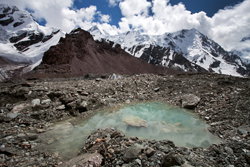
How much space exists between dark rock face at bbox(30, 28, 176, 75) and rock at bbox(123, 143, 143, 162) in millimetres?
41789

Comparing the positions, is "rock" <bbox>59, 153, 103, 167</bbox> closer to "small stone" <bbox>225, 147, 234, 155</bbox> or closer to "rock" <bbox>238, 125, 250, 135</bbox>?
"small stone" <bbox>225, 147, 234, 155</bbox>

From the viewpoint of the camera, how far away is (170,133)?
5.73 meters

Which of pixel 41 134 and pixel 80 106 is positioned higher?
pixel 80 106

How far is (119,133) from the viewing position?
4879mm

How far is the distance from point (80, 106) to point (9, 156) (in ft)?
14.1

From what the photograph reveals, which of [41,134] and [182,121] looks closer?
[41,134]

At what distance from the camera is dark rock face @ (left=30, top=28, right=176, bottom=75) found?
42.5m

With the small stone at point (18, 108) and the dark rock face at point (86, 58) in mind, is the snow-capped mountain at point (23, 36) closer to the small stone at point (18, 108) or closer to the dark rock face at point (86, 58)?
the dark rock face at point (86, 58)

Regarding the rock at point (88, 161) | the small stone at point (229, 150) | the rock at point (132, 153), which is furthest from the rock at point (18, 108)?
the small stone at point (229, 150)

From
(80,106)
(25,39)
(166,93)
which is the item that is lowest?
(80,106)

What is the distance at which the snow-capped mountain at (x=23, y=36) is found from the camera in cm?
7214

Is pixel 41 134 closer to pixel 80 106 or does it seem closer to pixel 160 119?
pixel 80 106

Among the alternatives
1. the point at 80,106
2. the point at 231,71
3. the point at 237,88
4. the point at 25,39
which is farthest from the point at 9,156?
the point at 231,71

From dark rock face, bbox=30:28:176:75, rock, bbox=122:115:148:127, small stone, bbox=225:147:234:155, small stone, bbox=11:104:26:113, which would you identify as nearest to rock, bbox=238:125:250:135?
small stone, bbox=225:147:234:155
